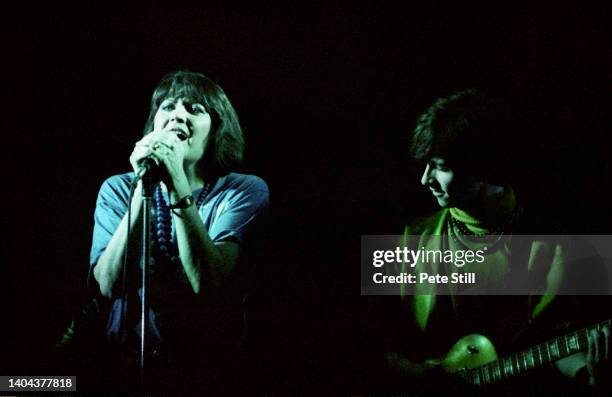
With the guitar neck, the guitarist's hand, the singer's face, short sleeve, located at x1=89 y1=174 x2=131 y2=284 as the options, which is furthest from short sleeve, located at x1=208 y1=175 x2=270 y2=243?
the guitarist's hand

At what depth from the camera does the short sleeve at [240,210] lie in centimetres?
280

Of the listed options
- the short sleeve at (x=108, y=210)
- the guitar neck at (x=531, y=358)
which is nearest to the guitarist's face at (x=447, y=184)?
the guitar neck at (x=531, y=358)

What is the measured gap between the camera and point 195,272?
2.71m

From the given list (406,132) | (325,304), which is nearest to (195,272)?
(325,304)

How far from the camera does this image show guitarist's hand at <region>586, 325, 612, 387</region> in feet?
8.00

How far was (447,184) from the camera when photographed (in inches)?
113

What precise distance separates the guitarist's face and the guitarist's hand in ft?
2.57

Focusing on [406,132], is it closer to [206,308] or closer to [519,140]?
[519,140]

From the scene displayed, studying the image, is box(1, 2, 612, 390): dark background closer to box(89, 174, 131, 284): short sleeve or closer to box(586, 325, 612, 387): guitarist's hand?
box(89, 174, 131, 284): short sleeve

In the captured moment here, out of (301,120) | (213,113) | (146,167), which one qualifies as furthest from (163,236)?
(301,120)

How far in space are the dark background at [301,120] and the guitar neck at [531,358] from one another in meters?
0.55

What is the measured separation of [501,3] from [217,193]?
1751 millimetres

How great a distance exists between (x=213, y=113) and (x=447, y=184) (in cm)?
121

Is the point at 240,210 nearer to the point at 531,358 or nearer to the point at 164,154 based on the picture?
the point at 164,154
